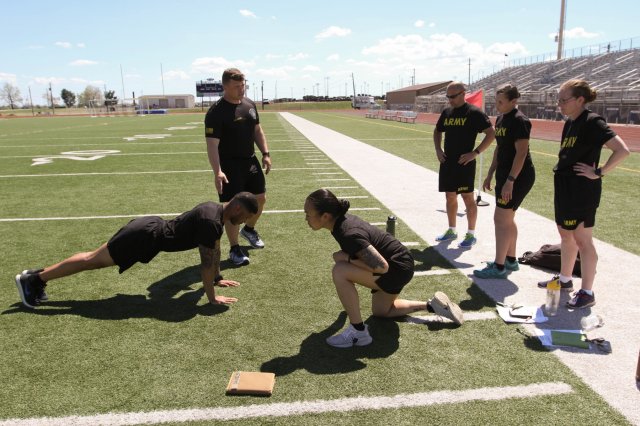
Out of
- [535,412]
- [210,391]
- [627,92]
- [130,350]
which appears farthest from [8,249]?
[627,92]

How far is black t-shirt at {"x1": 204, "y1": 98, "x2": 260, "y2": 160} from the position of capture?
5168 mm

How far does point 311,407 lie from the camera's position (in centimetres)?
277

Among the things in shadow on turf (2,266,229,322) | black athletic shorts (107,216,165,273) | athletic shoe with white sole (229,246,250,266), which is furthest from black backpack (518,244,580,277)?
black athletic shorts (107,216,165,273)

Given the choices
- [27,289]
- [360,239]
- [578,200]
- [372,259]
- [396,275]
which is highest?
[578,200]

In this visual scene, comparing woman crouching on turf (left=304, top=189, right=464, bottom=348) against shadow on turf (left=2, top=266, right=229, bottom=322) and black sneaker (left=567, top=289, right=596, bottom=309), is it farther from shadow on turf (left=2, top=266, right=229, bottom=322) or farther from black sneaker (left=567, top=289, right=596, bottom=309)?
shadow on turf (left=2, top=266, right=229, bottom=322)

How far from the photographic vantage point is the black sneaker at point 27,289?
4156mm

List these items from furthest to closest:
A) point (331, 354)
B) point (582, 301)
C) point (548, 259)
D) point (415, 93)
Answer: point (415, 93), point (548, 259), point (582, 301), point (331, 354)

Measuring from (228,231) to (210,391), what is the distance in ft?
8.55

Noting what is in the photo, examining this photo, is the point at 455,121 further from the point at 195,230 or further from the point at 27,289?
the point at 27,289

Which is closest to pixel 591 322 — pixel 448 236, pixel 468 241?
pixel 468 241

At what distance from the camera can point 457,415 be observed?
268cm

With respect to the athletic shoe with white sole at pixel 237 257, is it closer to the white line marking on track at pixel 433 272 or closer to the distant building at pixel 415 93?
the white line marking on track at pixel 433 272

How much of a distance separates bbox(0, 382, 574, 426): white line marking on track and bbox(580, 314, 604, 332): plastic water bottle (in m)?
0.88

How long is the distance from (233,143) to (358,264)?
2.57 meters
